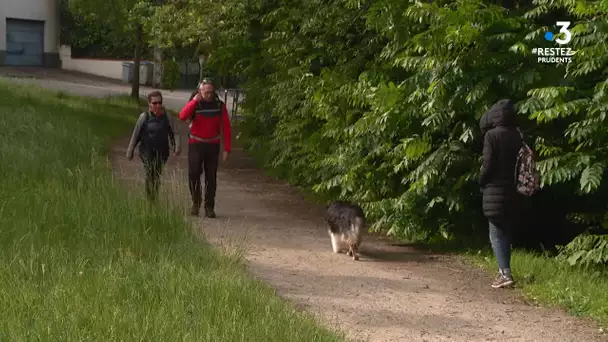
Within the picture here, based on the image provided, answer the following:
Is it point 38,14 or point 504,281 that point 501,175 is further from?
point 38,14

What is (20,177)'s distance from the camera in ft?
38.4

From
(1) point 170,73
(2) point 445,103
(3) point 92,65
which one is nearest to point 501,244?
(2) point 445,103

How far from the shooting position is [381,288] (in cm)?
909

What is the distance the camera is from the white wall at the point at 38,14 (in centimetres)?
5275

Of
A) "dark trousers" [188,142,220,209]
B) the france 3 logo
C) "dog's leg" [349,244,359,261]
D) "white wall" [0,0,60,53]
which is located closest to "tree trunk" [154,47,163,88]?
"white wall" [0,0,60,53]

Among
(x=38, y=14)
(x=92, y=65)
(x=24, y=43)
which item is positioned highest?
(x=38, y=14)

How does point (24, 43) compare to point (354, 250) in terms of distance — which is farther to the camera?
point (24, 43)

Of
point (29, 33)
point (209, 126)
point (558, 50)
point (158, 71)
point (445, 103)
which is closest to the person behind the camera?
point (558, 50)

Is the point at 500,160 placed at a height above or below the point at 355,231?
above

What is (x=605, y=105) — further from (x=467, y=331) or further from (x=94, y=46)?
(x=94, y=46)

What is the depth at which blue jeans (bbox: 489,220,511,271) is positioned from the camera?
931 centimetres

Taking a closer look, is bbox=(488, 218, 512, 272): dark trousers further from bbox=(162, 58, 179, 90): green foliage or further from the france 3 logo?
bbox=(162, 58, 179, 90): green foliage

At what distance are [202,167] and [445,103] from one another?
378 centimetres

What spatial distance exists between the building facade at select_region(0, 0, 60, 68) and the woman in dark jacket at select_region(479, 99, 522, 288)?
47270mm
